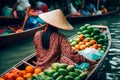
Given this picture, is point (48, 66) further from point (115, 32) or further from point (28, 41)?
point (115, 32)

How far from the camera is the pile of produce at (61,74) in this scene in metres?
3.49

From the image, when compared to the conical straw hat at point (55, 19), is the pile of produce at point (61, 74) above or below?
below

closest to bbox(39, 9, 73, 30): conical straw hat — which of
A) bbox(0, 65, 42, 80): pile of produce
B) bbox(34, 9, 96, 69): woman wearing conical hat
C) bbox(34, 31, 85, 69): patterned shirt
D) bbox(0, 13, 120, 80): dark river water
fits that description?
bbox(34, 9, 96, 69): woman wearing conical hat

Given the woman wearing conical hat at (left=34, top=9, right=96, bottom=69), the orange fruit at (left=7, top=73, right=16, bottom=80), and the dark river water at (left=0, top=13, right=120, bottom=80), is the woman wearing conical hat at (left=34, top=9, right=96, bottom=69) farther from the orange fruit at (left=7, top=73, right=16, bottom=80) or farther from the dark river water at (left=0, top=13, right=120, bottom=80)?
the dark river water at (left=0, top=13, right=120, bottom=80)

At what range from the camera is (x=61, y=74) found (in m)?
3.54

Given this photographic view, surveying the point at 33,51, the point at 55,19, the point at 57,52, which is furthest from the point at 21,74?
the point at 33,51

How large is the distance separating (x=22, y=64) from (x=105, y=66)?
247 cm

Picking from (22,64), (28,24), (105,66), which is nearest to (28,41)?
(28,24)

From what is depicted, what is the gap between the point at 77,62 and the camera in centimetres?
397

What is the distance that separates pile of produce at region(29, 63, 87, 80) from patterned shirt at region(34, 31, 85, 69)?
0.69ft

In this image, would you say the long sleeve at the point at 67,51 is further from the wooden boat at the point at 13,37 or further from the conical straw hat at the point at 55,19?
the wooden boat at the point at 13,37

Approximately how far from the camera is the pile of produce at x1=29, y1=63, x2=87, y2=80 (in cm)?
349

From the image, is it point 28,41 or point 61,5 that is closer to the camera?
point 28,41

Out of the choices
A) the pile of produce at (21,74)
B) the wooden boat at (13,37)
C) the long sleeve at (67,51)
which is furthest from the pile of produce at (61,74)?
the wooden boat at (13,37)
